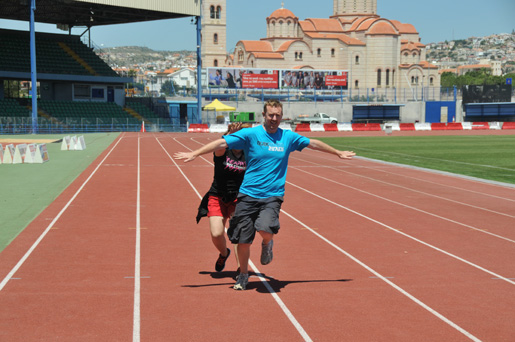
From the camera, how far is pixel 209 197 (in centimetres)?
789

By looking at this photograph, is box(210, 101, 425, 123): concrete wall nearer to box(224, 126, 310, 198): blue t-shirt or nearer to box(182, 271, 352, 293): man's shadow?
box(182, 271, 352, 293): man's shadow

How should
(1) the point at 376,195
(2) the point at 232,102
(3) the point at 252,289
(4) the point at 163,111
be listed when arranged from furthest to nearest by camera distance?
(2) the point at 232,102
(4) the point at 163,111
(1) the point at 376,195
(3) the point at 252,289

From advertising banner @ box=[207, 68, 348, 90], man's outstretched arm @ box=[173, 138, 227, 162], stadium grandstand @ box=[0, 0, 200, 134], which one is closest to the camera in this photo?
man's outstretched arm @ box=[173, 138, 227, 162]

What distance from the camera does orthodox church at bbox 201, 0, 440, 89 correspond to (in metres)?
118

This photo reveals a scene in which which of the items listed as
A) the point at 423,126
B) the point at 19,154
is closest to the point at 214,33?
the point at 423,126

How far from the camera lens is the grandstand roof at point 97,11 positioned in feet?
174

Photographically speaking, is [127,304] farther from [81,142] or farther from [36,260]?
[81,142]

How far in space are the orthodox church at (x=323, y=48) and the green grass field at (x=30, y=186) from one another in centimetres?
9119

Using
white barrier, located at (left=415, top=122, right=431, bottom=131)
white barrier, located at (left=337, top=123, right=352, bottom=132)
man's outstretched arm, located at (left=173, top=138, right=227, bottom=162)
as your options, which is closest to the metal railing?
white barrier, located at (left=337, top=123, right=352, bottom=132)

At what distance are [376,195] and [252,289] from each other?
9.99 m

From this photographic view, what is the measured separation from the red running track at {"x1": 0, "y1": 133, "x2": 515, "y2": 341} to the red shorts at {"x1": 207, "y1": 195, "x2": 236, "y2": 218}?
0.88 meters

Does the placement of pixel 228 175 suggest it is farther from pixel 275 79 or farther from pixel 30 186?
pixel 275 79

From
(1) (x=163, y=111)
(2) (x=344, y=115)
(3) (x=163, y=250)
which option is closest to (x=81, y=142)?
(3) (x=163, y=250)

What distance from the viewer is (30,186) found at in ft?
58.5
